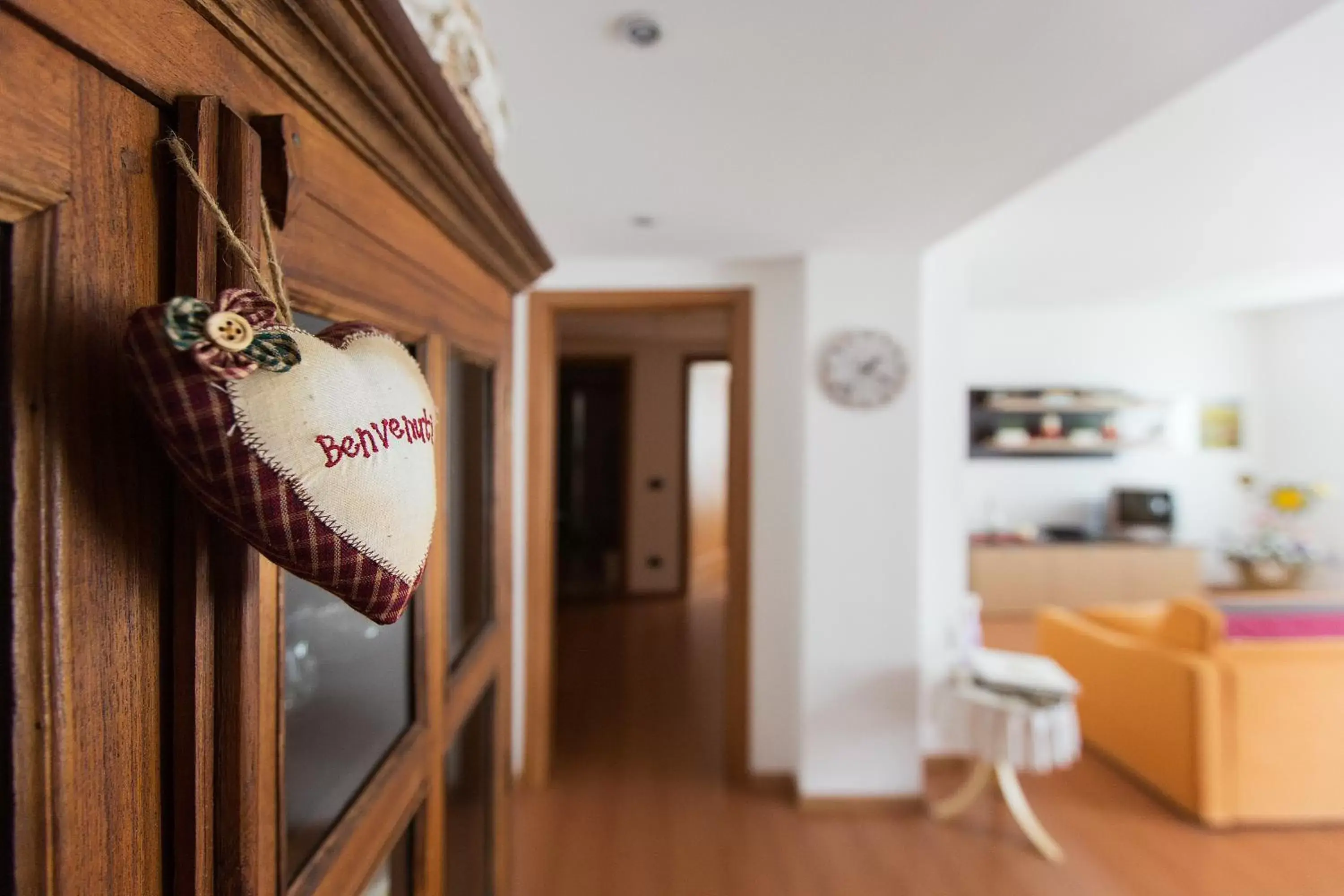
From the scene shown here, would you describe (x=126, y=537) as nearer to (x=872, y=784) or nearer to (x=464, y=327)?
(x=464, y=327)

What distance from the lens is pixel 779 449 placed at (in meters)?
2.87

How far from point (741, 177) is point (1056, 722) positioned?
2.18 metres

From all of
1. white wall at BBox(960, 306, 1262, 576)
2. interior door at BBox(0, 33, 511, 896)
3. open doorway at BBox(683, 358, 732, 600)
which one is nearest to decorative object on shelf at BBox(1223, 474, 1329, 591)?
white wall at BBox(960, 306, 1262, 576)

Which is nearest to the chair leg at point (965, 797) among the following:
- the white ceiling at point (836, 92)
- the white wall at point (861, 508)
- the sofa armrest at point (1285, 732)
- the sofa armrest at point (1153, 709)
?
the white wall at point (861, 508)

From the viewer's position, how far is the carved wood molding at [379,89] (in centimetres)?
39

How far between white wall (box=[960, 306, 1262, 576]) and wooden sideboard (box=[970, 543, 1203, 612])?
1.62ft

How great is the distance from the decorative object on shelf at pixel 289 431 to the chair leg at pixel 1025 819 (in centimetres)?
273

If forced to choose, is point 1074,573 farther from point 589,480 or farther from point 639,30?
point 639,30

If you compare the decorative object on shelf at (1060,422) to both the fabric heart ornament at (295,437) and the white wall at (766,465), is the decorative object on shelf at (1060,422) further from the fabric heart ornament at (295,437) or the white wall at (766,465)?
the fabric heart ornament at (295,437)

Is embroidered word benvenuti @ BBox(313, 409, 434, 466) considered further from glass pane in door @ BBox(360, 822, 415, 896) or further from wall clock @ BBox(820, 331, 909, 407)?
wall clock @ BBox(820, 331, 909, 407)

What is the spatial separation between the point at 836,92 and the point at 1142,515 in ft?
19.0

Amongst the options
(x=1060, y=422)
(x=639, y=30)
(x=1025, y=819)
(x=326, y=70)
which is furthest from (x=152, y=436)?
(x=1060, y=422)

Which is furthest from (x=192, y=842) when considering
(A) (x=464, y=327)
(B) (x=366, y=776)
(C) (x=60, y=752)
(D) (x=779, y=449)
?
(D) (x=779, y=449)

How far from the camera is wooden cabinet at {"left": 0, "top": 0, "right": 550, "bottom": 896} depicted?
269 millimetres
